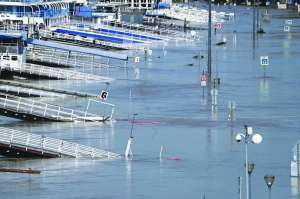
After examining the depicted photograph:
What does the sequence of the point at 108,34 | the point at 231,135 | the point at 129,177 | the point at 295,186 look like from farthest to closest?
the point at 108,34 < the point at 231,135 < the point at 129,177 < the point at 295,186

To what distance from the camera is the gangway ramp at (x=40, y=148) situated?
161 feet

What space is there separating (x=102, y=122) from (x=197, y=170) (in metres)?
15.2

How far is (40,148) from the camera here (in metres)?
49.6

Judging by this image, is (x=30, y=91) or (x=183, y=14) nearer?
(x=30, y=91)

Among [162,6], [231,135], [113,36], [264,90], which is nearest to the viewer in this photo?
[231,135]

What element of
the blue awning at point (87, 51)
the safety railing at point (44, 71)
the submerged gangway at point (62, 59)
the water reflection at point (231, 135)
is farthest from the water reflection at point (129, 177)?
the submerged gangway at point (62, 59)

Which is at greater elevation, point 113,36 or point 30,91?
point 30,91

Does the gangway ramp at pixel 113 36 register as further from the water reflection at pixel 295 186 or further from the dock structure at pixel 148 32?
the water reflection at pixel 295 186

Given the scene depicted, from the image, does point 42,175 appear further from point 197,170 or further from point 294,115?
point 294,115

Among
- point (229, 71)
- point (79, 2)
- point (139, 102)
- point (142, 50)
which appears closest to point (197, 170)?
point (139, 102)

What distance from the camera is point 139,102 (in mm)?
72312

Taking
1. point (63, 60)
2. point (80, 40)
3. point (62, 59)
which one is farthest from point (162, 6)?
point (63, 60)

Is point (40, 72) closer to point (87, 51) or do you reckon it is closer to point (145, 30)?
point (87, 51)

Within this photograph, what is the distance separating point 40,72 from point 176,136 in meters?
29.8
